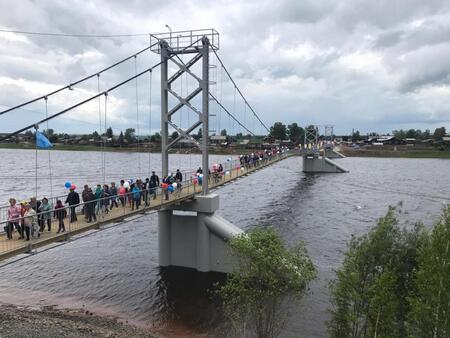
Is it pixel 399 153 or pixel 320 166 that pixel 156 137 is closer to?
pixel 320 166

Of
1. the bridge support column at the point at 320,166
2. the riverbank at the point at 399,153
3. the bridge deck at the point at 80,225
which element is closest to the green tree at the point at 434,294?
the bridge deck at the point at 80,225

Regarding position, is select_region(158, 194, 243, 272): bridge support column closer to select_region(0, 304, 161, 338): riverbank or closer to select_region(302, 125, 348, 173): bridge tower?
select_region(0, 304, 161, 338): riverbank

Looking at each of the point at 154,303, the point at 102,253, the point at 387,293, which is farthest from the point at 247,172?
the point at 387,293

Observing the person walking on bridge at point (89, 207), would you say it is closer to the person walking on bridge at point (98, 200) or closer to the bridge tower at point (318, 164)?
the person walking on bridge at point (98, 200)

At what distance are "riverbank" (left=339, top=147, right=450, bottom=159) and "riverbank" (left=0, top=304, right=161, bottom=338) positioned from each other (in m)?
139

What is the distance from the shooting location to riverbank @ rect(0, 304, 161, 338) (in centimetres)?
1688

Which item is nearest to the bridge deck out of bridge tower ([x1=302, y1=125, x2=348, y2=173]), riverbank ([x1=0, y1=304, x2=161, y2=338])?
riverbank ([x1=0, y1=304, x2=161, y2=338])

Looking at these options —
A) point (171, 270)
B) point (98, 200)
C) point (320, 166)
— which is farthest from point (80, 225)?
point (320, 166)

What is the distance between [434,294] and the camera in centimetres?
1230

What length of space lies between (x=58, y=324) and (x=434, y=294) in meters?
14.0

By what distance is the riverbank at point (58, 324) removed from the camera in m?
16.9

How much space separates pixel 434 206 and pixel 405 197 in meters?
7.13

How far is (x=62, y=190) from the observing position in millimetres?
58719

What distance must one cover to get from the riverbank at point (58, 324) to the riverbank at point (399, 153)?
455 ft
